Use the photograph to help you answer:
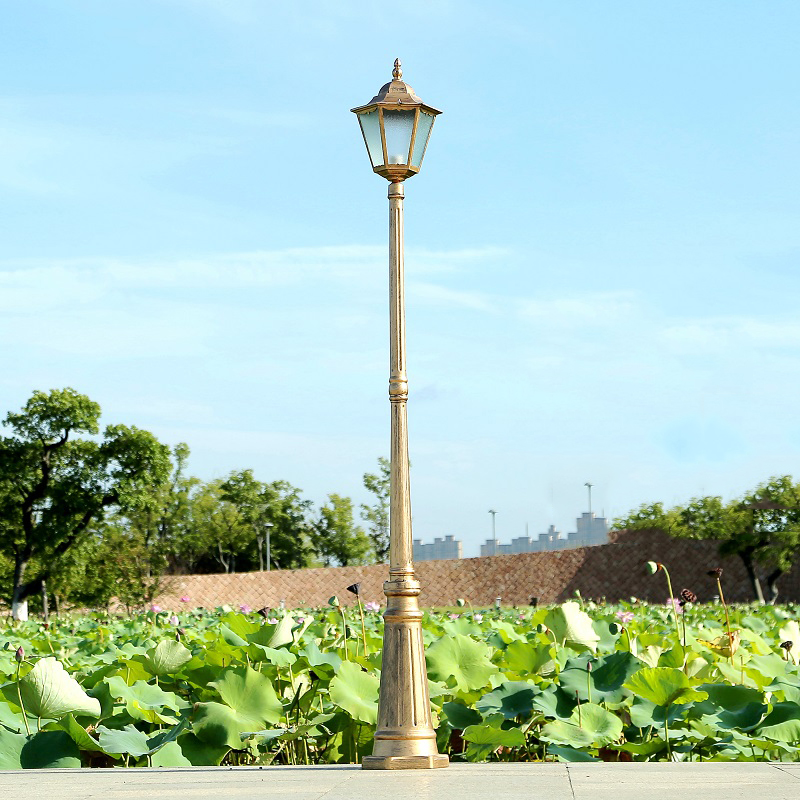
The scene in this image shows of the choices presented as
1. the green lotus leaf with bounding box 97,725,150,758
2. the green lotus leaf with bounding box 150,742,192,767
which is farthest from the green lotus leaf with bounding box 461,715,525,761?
the green lotus leaf with bounding box 97,725,150,758

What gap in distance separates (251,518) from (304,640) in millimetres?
50417

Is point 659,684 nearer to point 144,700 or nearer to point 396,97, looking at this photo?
point 144,700

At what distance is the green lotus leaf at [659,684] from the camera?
591cm

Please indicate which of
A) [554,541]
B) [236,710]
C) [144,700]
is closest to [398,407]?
[236,710]

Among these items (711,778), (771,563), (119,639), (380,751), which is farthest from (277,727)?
(771,563)

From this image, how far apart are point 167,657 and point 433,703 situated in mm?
1777

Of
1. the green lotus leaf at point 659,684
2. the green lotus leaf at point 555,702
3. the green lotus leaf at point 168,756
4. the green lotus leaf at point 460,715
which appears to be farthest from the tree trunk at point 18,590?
the green lotus leaf at point 659,684

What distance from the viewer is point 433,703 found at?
6816 mm

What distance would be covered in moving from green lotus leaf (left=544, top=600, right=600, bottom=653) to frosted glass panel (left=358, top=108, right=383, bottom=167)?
348 centimetres

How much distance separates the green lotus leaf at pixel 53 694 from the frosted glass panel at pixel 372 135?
10.9ft

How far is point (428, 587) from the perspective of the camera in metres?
43.6

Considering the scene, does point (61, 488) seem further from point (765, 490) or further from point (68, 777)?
point (68, 777)

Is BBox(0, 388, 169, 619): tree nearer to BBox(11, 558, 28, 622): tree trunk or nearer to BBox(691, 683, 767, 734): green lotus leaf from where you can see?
BBox(11, 558, 28, 622): tree trunk

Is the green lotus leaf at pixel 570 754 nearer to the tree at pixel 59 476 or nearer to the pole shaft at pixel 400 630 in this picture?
the pole shaft at pixel 400 630
